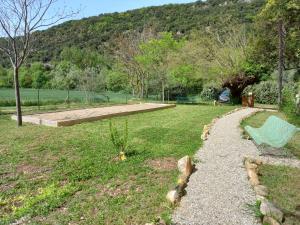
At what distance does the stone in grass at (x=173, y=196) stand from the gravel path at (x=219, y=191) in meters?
0.09

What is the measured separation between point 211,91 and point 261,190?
2298 cm

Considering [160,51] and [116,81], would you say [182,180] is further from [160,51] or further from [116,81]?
[116,81]

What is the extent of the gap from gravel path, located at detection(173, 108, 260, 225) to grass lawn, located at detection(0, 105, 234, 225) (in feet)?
1.10

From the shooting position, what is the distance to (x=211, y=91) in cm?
2766

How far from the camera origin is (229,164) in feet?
21.9

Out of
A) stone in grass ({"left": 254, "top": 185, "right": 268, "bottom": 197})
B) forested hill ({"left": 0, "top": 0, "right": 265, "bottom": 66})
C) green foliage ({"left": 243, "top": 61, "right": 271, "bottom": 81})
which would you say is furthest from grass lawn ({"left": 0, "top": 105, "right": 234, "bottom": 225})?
forested hill ({"left": 0, "top": 0, "right": 265, "bottom": 66})

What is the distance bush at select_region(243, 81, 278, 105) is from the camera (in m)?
24.5

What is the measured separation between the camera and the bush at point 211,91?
90.4 feet

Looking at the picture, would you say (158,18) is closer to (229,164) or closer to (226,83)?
(226,83)

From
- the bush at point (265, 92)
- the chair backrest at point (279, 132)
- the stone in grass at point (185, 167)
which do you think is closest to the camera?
the stone in grass at point (185, 167)

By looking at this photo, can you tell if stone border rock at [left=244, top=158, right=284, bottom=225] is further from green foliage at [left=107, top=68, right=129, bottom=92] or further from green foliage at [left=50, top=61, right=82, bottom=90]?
green foliage at [left=107, top=68, right=129, bottom=92]

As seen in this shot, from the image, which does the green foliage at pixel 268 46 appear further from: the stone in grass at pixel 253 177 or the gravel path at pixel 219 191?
the stone in grass at pixel 253 177

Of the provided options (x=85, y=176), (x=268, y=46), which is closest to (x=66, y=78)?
(x=268, y=46)

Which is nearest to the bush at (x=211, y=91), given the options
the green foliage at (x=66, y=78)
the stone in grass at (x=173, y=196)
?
the green foliage at (x=66, y=78)
